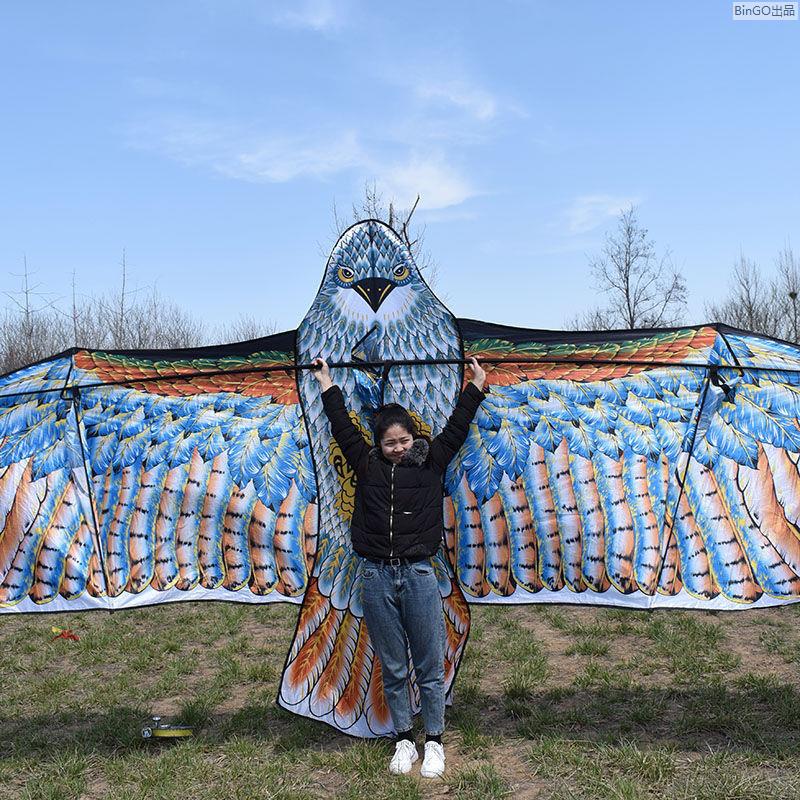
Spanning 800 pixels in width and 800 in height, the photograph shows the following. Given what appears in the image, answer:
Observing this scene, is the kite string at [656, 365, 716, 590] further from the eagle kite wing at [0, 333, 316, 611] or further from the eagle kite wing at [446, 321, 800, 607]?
the eagle kite wing at [0, 333, 316, 611]

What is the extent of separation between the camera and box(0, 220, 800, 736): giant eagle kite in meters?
3.93

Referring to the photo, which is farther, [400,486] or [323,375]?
[323,375]

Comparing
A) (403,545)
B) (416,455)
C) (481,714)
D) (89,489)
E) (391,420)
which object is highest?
(391,420)

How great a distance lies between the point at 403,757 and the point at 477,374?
77.3 inches

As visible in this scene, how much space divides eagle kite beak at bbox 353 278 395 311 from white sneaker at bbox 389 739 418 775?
7.34 ft

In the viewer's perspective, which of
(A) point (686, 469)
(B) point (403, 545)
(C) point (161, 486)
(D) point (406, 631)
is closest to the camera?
(B) point (403, 545)

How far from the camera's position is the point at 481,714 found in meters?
4.60

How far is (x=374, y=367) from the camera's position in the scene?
403 centimetres

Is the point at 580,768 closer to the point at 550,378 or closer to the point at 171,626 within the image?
the point at 550,378

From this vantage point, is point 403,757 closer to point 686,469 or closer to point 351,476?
point 351,476

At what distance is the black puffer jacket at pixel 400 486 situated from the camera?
372 cm

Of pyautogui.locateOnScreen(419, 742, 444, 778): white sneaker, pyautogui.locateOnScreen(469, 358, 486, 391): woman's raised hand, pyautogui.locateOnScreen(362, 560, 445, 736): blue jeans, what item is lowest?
pyautogui.locateOnScreen(419, 742, 444, 778): white sneaker

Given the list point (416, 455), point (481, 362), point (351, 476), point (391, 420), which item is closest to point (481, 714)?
point (351, 476)

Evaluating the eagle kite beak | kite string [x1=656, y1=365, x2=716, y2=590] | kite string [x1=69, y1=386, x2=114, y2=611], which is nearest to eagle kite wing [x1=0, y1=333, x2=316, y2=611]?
kite string [x1=69, y1=386, x2=114, y2=611]
